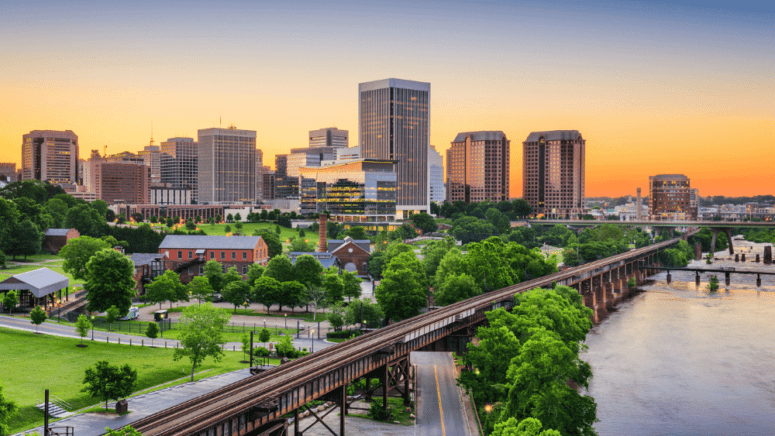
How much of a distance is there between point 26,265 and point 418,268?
7424 cm

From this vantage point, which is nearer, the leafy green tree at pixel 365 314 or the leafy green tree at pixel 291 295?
the leafy green tree at pixel 365 314

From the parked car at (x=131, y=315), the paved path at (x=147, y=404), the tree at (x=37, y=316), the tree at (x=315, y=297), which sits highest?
the tree at (x=37, y=316)

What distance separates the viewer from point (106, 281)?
8362 cm

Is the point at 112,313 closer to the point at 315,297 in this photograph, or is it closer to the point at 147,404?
the point at 315,297

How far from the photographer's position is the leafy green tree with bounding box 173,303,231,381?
59.4m

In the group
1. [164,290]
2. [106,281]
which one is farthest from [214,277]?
[106,281]

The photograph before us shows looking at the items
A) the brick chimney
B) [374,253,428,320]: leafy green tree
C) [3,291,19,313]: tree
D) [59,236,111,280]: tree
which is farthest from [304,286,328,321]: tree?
the brick chimney

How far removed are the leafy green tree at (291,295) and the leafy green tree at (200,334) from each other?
35077 mm

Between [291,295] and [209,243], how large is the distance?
118 ft

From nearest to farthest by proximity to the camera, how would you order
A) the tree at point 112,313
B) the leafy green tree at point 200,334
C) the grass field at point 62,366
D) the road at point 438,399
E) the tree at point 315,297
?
the grass field at point 62,366 < the road at point 438,399 < the leafy green tree at point 200,334 < the tree at point 112,313 < the tree at point 315,297

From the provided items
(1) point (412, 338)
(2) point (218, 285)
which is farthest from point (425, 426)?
(2) point (218, 285)

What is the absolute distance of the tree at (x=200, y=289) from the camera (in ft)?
326

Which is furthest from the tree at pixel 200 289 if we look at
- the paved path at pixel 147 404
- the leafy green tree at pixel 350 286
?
the paved path at pixel 147 404

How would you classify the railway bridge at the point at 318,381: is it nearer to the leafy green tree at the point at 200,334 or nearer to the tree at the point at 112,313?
the leafy green tree at the point at 200,334
